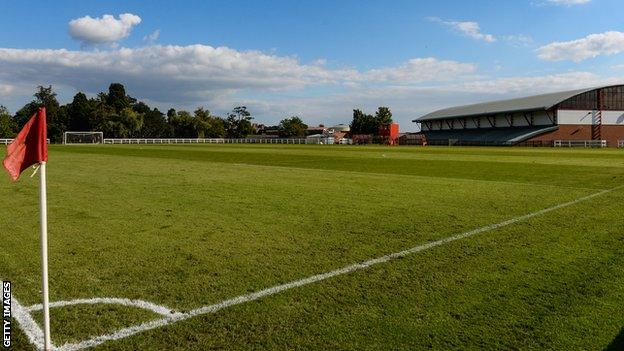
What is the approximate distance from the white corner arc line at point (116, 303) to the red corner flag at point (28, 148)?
5.05 feet

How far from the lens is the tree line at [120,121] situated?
4469 inches

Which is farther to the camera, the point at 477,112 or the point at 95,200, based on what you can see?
the point at 477,112

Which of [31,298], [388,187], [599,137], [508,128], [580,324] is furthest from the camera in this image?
[508,128]

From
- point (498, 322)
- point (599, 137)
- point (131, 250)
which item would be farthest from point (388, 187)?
point (599, 137)

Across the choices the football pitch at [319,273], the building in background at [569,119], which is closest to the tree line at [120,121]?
the building in background at [569,119]

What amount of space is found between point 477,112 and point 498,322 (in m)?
102

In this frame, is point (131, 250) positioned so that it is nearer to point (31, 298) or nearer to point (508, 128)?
point (31, 298)

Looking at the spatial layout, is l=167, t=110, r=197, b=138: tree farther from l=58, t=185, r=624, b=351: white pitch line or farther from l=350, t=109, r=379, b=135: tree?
l=58, t=185, r=624, b=351: white pitch line

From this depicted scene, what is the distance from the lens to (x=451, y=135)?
107375 millimetres

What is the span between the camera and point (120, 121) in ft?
377

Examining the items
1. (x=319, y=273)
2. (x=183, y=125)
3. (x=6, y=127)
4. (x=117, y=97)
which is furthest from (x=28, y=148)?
(x=117, y=97)

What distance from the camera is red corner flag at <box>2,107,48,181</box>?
3.89m

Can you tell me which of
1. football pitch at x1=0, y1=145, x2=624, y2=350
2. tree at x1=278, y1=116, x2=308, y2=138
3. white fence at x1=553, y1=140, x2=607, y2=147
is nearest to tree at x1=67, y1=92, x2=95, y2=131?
tree at x1=278, y1=116, x2=308, y2=138

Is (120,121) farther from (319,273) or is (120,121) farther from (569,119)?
(319,273)
